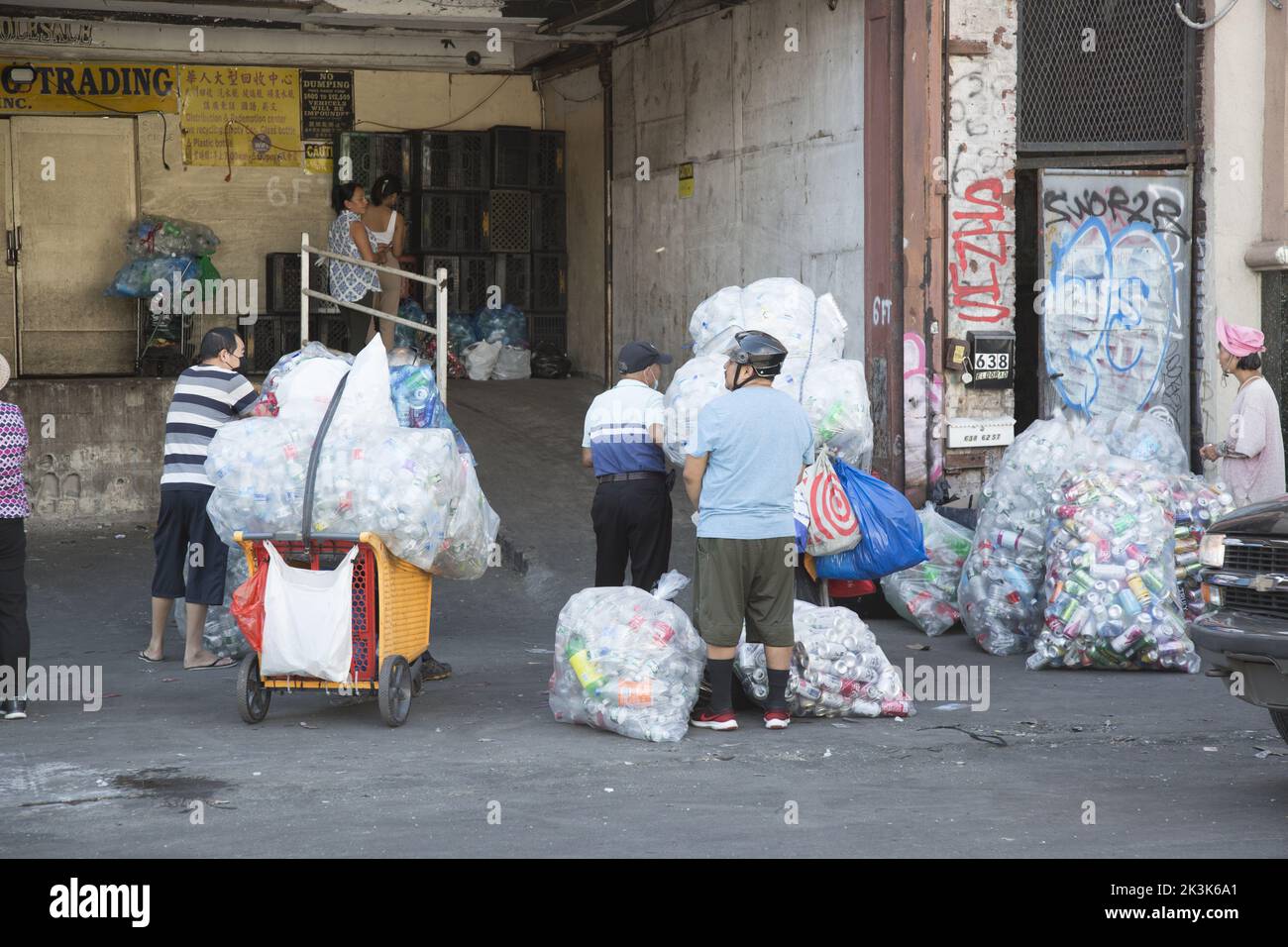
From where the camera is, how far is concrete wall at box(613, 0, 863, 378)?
37.6ft

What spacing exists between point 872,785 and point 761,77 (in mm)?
8036

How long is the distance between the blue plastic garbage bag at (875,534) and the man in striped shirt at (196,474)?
324 cm

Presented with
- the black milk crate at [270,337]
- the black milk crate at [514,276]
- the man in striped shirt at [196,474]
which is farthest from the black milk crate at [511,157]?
the man in striped shirt at [196,474]

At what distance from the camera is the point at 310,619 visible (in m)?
6.80

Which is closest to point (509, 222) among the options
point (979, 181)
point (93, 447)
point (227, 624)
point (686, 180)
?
point (686, 180)

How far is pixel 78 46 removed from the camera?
15.6 meters

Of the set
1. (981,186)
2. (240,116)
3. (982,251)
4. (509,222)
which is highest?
(240,116)

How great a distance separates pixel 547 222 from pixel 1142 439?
890 cm

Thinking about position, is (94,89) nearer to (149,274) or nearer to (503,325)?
(149,274)

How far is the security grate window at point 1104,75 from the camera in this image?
11.3 meters

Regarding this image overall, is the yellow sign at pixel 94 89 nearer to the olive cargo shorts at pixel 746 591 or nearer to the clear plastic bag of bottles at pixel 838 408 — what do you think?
the clear plastic bag of bottles at pixel 838 408

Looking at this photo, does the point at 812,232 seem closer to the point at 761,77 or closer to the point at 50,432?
the point at 761,77

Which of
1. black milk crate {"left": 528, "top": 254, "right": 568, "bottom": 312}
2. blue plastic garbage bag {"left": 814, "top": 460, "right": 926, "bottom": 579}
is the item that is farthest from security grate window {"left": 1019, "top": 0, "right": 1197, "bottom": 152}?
black milk crate {"left": 528, "top": 254, "right": 568, "bottom": 312}

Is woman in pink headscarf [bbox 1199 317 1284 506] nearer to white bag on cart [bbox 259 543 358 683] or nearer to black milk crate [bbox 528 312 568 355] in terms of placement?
white bag on cart [bbox 259 543 358 683]
